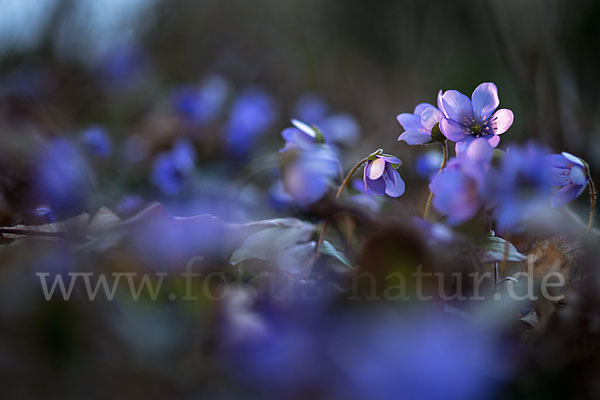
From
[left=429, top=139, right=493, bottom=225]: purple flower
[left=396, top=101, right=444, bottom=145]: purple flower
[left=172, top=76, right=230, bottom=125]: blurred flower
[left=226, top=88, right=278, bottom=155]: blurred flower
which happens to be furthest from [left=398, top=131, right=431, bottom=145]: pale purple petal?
[left=172, top=76, right=230, bottom=125]: blurred flower

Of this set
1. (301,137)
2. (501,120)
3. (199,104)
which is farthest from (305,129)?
(199,104)

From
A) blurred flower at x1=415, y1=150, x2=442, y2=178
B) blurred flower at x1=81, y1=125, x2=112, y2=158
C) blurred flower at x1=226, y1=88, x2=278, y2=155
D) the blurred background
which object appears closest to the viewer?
the blurred background

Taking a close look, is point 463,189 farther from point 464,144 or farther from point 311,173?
point 311,173

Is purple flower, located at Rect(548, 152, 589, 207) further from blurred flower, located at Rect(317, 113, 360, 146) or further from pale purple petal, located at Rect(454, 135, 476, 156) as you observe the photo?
blurred flower, located at Rect(317, 113, 360, 146)

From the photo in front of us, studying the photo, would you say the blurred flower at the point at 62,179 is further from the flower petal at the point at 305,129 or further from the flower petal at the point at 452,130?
the flower petal at the point at 452,130

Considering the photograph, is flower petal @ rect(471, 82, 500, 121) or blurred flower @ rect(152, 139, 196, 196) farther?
blurred flower @ rect(152, 139, 196, 196)

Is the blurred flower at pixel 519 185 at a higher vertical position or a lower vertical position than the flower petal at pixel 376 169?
lower

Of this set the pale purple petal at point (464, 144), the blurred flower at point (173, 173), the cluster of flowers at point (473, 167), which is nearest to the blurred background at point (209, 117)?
the blurred flower at point (173, 173)
